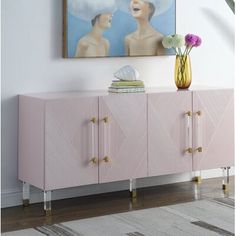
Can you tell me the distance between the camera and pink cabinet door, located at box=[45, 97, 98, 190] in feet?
10.8

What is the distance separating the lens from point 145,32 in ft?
13.1

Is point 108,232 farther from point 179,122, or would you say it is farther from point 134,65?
point 134,65

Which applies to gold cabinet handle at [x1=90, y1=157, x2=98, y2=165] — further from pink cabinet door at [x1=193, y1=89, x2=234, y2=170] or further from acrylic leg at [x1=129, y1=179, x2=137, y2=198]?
pink cabinet door at [x1=193, y1=89, x2=234, y2=170]

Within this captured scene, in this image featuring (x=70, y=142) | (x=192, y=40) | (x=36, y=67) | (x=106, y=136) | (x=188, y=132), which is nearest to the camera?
(x=70, y=142)

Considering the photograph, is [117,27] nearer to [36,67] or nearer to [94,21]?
[94,21]

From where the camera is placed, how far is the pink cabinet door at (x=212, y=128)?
12.7ft

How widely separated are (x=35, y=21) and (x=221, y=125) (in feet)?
5.11

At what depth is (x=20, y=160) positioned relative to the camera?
356 centimetres

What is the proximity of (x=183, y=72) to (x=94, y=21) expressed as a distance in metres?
0.75

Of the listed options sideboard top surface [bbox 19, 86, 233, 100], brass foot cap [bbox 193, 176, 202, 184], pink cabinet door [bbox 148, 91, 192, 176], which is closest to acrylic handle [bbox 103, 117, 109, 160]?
sideboard top surface [bbox 19, 86, 233, 100]

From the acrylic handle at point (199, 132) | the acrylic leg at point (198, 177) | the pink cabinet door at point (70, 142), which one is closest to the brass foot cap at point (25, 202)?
the pink cabinet door at point (70, 142)

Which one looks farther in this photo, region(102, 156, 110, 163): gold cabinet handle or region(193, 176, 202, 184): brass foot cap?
region(193, 176, 202, 184): brass foot cap

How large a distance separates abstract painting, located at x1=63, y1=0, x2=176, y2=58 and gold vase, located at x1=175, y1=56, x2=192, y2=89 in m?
0.19

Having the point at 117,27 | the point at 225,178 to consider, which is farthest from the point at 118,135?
the point at 225,178
